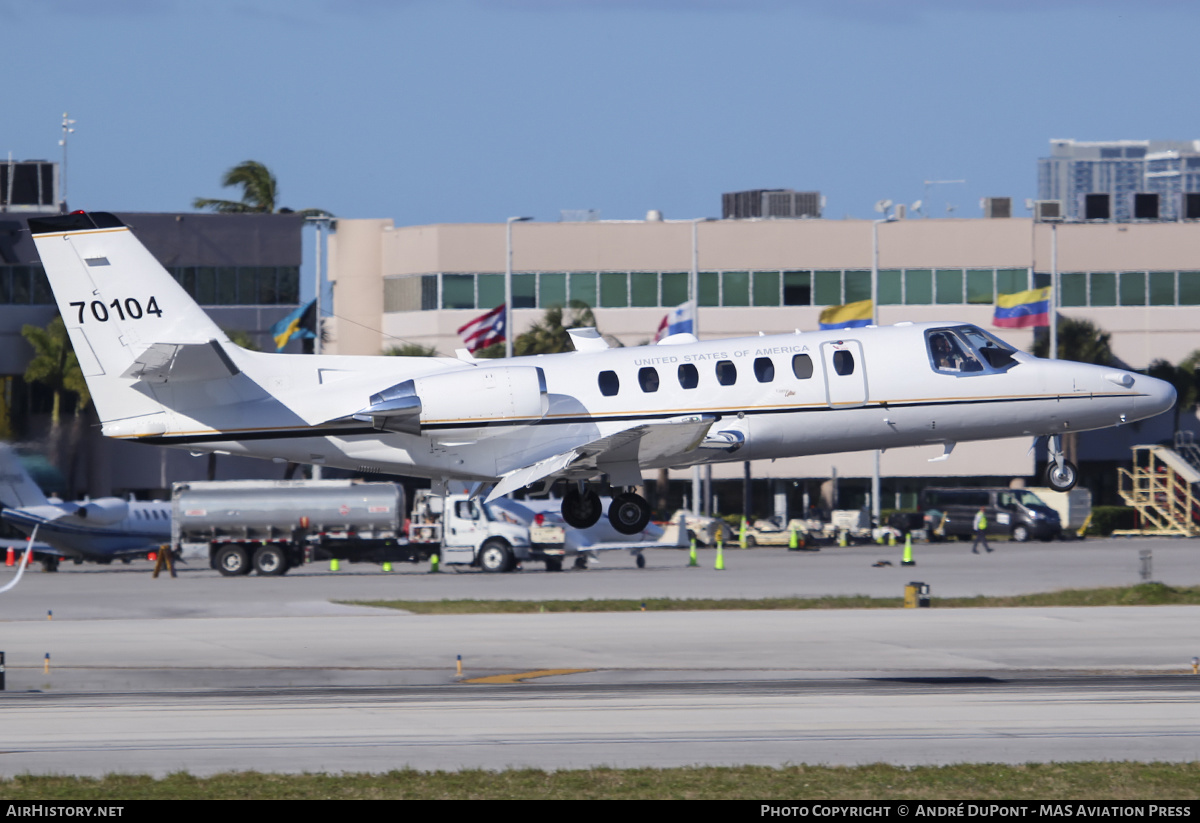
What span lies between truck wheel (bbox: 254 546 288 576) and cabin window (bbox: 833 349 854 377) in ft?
124

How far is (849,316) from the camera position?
6694 cm

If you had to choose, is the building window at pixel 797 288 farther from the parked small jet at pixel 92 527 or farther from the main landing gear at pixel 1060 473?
the main landing gear at pixel 1060 473

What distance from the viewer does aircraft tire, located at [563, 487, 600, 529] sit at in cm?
2677

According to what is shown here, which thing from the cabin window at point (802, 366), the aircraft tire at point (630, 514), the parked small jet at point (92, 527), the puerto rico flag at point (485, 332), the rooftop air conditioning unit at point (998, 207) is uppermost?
the rooftop air conditioning unit at point (998, 207)

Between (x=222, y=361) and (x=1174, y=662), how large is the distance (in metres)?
22.1

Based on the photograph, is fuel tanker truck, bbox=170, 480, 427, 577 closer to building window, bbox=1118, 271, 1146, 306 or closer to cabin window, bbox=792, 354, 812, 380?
cabin window, bbox=792, 354, 812, 380

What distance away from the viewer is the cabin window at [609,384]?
25.5 m

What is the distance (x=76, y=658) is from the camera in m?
36.9

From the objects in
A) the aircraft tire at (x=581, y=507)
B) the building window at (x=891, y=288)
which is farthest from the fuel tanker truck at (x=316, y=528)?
the building window at (x=891, y=288)

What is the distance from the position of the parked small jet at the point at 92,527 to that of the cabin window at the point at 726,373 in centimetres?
3987

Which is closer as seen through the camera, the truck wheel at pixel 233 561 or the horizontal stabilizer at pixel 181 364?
the horizontal stabilizer at pixel 181 364

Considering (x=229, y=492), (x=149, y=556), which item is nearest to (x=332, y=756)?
(x=229, y=492)

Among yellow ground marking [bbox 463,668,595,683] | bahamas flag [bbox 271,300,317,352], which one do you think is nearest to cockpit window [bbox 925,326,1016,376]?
yellow ground marking [bbox 463,668,595,683]
